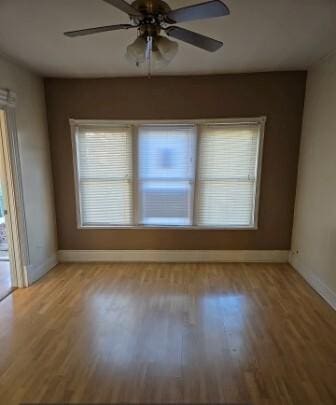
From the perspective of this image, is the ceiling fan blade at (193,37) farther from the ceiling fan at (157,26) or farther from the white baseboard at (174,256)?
the white baseboard at (174,256)

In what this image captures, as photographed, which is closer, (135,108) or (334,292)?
(334,292)

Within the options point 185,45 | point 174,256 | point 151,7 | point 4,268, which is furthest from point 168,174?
point 4,268

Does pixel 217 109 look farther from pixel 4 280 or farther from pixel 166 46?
pixel 4 280

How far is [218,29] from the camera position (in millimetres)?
2342

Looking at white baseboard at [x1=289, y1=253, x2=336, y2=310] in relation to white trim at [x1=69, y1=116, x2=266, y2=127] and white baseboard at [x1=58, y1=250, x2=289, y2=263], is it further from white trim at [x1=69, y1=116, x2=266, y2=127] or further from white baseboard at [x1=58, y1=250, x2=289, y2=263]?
white trim at [x1=69, y1=116, x2=266, y2=127]

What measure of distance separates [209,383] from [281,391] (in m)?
0.48

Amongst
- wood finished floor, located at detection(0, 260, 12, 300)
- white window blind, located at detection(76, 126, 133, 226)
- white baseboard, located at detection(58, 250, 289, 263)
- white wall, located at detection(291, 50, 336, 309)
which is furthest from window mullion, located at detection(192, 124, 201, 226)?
wood finished floor, located at detection(0, 260, 12, 300)

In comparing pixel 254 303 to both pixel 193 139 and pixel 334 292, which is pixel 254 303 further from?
pixel 193 139

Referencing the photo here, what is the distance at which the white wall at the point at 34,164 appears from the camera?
324cm

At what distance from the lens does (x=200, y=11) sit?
4.98ft

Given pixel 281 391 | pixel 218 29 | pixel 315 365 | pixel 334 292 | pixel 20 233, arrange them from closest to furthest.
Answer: pixel 281 391, pixel 315 365, pixel 218 29, pixel 334 292, pixel 20 233

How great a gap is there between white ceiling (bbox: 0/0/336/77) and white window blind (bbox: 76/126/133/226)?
80cm

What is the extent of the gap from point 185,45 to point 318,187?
2200 millimetres

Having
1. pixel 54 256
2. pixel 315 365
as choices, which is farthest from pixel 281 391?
pixel 54 256
